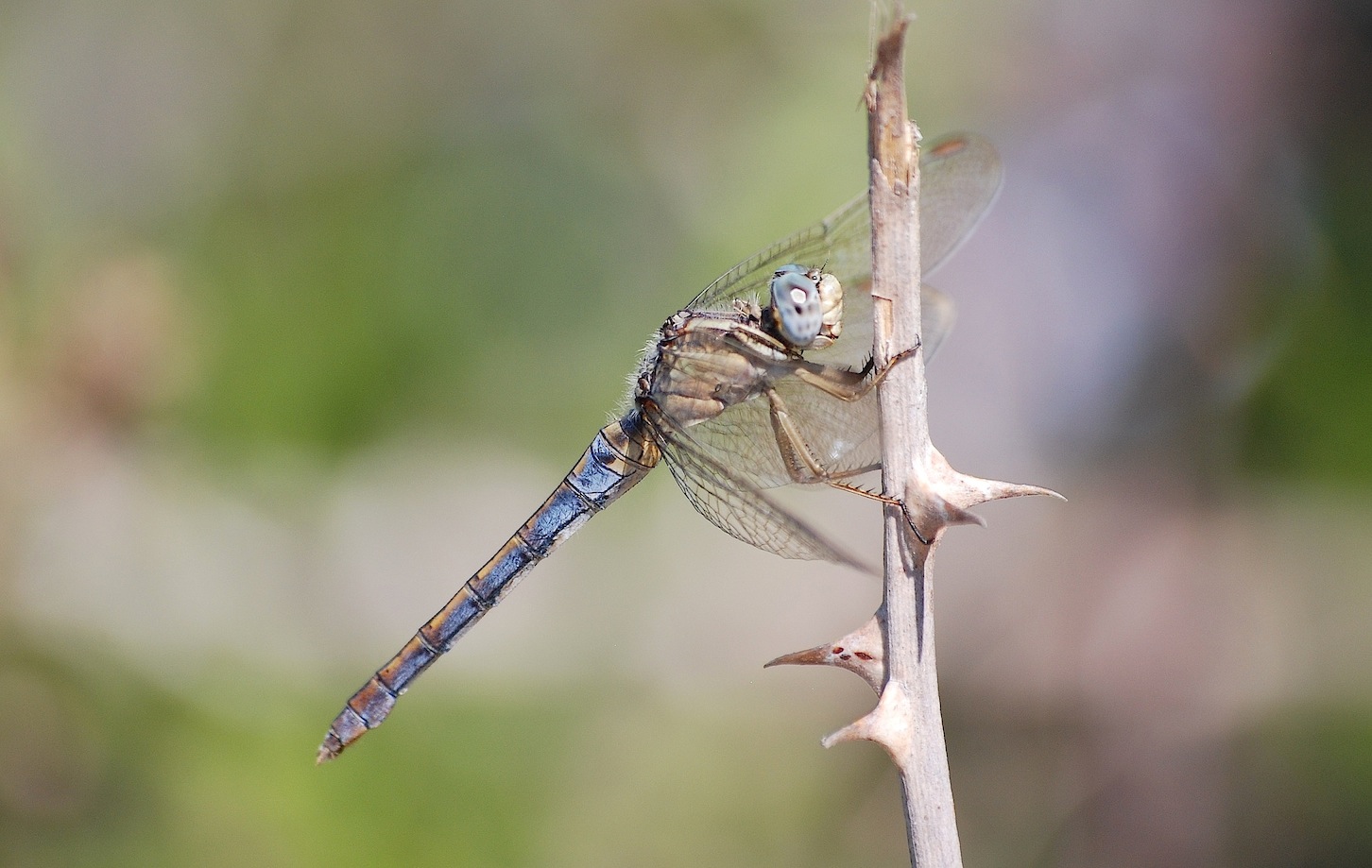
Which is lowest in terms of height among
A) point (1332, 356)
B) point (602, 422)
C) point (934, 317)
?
point (934, 317)

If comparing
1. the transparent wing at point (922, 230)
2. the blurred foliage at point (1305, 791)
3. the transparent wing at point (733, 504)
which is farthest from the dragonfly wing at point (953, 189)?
the blurred foliage at point (1305, 791)

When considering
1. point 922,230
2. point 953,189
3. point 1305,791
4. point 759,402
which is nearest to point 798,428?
point 759,402

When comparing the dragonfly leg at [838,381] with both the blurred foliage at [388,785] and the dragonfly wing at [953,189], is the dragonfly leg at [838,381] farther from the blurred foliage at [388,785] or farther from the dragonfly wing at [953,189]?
the blurred foliage at [388,785]

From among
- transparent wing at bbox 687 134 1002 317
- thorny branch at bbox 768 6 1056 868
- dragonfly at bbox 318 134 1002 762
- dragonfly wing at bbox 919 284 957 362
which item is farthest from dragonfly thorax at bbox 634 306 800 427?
thorny branch at bbox 768 6 1056 868

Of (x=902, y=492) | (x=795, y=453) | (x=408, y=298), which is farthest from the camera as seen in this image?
(x=408, y=298)

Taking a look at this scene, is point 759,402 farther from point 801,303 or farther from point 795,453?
point 801,303

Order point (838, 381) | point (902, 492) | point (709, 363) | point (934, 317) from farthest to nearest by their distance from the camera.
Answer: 1. point (934, 317)
2. point (709, 363)
3. point (838, 381)
4. point (902, 492)

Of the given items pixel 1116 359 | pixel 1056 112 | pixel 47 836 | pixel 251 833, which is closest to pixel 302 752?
pixel 251 833
